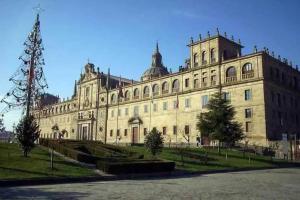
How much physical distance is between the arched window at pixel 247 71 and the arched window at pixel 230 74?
179 centimetres

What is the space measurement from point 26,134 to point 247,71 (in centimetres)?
3701

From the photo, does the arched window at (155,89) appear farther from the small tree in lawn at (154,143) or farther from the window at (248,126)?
the small tree in lawn at (154,143)

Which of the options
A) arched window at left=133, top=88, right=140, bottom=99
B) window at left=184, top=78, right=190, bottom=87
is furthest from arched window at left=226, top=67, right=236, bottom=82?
arched window at left=133, top=88, right=140, bottom=99

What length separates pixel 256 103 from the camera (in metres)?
48.5

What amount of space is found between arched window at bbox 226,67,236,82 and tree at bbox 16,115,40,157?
116 ft

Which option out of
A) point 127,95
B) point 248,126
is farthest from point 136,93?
point 248,126

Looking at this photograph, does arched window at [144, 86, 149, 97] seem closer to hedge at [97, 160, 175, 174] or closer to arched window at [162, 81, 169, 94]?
arched window at [162, 81, 169, 94]

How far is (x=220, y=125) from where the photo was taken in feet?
126

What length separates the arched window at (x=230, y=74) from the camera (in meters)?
52.6

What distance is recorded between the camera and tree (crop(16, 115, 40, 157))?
2619cm

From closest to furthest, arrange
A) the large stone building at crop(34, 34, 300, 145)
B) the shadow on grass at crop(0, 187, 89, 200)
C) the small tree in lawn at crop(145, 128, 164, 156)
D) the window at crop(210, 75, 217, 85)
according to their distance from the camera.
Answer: the shadow on grass at crop(0, 187, 89, 200)
the small tree in lawn at crop(145, 128, 164, 156)
the large stone building at crop(34, 34, 300, 145)
the window at crop(210, 75, 217, 85)

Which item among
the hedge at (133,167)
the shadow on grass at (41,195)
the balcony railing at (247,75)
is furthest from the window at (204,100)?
the shadow on grass at (41,195)

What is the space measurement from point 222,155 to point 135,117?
3422cm

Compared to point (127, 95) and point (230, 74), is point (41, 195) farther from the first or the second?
point (127, 95)
